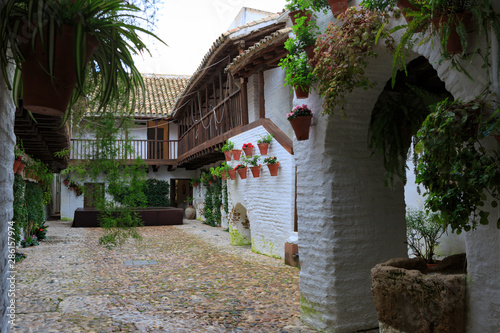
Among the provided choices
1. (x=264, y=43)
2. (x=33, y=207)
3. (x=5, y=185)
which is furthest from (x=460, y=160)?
(x=33, y=207)

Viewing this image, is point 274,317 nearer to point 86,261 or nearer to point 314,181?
point 314,181

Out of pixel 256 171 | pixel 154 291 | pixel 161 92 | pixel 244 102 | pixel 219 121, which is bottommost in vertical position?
pixel 154 291

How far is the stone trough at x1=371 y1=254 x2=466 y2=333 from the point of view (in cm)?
275

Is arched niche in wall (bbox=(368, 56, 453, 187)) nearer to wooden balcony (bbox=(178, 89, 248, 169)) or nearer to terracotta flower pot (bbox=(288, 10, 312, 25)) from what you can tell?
terracotta flower pot (bbox=(288, 10, 312, 25))

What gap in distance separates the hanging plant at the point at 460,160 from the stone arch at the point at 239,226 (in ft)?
28.7

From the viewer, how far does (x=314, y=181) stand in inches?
177

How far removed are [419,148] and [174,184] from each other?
20.2m

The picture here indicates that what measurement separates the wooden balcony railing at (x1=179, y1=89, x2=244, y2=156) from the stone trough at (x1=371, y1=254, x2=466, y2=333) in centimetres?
769

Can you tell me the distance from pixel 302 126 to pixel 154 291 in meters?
3.61

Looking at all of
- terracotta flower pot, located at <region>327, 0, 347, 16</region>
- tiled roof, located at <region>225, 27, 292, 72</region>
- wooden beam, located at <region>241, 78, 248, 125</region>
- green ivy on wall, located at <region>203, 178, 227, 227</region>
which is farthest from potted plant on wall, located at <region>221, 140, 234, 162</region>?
terracotta flower pot, located at <region>327, 0, 347, 16</region>

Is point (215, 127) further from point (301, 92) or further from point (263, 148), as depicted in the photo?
point (301, 92)

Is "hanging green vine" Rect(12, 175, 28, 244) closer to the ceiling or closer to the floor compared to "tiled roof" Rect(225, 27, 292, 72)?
closer to the floor

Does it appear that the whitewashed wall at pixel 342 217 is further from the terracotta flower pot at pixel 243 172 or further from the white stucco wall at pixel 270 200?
the terracotta flower pot at pixel 243 172

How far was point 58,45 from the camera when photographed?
5.91ft
